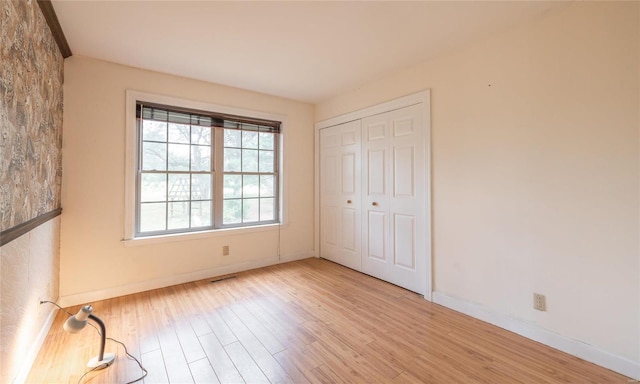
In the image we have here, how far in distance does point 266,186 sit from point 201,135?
3.68 feet

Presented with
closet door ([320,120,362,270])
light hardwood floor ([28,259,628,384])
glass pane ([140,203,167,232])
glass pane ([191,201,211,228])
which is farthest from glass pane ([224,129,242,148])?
light hardwood floor ([28,259,628,384])

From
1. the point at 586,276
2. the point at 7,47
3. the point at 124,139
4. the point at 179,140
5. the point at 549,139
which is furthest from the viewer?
the point at 179,140

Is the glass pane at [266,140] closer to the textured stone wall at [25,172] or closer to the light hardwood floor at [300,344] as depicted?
the light hardwood floor at [300,344]

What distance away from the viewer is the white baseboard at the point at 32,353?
1.61 m

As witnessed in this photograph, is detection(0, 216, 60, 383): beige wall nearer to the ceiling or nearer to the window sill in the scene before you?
the window sill

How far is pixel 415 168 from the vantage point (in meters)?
2.96

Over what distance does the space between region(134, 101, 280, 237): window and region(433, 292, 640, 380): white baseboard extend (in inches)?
105

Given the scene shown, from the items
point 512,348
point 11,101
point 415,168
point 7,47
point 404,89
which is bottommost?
point 512,348

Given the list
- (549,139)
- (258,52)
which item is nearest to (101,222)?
(258,52)

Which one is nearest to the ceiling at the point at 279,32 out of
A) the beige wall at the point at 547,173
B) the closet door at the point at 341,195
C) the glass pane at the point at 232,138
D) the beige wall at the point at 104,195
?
the beige wall at the point at 104,195

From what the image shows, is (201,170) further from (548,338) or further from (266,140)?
(548,338)

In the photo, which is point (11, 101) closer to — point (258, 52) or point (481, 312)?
point (258, 52)

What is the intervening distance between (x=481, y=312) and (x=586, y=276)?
833 millimetres

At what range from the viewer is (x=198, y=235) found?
133 inches
